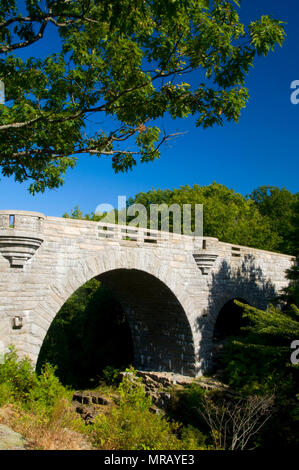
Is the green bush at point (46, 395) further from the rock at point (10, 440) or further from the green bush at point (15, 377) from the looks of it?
the rock at point (10, 440)

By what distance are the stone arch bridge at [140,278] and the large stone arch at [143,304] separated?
0.03m

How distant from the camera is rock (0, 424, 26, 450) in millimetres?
5418

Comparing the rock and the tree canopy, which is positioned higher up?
the tree canopy

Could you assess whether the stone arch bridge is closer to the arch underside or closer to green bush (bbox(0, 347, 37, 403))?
the arch underside

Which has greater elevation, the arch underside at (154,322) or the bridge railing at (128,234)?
the bridge railing at (128,234)

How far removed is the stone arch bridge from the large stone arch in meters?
0.03

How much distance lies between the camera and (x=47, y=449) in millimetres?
5629

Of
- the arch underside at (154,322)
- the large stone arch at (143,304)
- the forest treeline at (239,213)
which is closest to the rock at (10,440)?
the large stone arch at (143,304)

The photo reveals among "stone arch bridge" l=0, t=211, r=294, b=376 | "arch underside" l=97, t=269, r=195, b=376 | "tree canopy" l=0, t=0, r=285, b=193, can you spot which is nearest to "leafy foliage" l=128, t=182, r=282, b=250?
"stone arch bridge" l=0, t=211, r=294, b=376

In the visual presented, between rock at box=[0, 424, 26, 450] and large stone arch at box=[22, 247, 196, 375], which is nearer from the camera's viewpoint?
rock at box=[0, 424, 26, 450]

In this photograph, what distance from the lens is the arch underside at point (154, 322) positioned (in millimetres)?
14398

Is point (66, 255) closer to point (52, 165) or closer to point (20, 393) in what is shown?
point (52, 165)

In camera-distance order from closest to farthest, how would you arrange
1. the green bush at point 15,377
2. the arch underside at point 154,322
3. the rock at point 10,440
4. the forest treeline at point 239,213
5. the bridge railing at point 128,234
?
the rock at point 10,440, the green bush at point 15,377, the bridge railing at point 128,234, the arch underside at point 154,322, the forest treeline at point 239,213

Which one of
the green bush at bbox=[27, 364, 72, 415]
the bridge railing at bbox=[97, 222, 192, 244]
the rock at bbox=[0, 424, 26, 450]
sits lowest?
the green bush at bbox=[27, 364, 72, 415]
